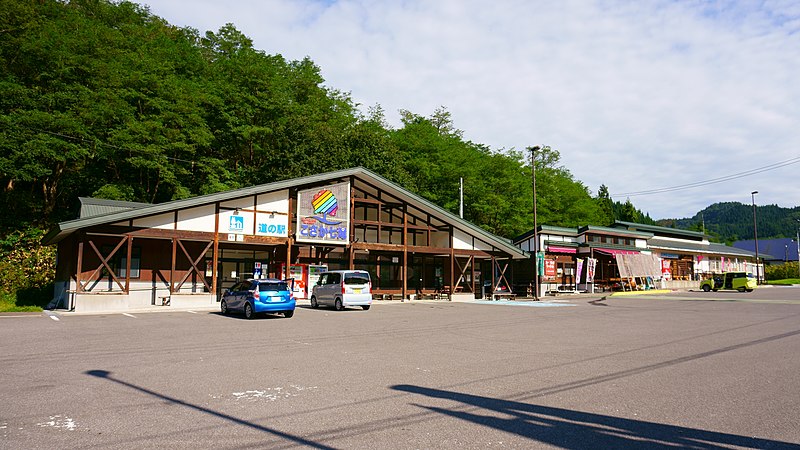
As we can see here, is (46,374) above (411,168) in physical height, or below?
below

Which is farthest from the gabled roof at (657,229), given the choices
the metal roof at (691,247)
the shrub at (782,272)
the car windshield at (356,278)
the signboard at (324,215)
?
the car windshield at (356,278)

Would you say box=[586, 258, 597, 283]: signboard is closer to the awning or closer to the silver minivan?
the awning

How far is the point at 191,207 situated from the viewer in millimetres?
24719

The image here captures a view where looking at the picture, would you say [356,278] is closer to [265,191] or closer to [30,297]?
[265,191]

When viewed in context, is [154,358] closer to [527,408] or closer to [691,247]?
[527,408]

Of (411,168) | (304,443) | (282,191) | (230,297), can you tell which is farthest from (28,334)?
(411,168)

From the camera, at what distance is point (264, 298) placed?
18344mm

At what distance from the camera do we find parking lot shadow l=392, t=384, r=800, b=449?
5.00m

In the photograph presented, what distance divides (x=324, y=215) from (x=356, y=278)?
6.29 meters

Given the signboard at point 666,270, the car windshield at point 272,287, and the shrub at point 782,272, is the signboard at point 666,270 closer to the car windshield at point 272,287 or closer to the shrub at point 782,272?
the shrub at point 782,272

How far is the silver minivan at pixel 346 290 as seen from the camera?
22.6 m

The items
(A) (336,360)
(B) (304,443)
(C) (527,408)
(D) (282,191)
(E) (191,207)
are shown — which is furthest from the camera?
(D) (282,191)

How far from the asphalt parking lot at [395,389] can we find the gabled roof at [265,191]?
27.3ft

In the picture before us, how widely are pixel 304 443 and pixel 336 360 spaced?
4764 millimetres
